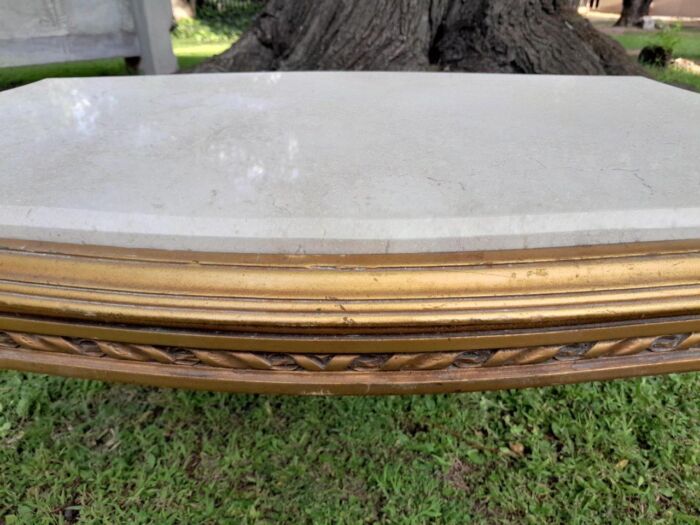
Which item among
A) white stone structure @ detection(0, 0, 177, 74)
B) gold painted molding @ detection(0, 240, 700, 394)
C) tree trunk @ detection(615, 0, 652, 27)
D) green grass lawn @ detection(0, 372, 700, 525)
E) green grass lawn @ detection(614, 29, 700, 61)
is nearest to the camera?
gold painted molding @ detection(0, 240, 700, 394)

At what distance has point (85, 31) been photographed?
12.0ft

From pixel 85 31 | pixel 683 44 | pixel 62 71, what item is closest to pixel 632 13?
pixel 683 44

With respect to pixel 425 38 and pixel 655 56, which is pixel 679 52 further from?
pixel 425 38

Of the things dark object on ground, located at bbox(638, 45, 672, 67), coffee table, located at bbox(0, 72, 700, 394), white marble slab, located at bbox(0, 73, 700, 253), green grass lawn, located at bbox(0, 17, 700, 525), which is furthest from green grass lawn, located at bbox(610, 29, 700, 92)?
coffee table, located at bbox(0, 72, 700, 394)

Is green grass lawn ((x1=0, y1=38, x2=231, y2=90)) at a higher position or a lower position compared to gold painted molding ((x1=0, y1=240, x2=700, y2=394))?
lower

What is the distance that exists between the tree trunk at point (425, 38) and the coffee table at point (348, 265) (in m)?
1.94

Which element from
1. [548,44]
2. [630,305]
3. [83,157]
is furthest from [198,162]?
[548,44]

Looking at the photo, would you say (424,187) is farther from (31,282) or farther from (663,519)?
(663,519)

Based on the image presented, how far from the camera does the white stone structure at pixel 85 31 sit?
3359 mm

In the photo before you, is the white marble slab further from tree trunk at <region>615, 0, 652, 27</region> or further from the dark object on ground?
tree trunk at <region>615, 0, 652, 27</region>

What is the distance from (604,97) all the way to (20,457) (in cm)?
172

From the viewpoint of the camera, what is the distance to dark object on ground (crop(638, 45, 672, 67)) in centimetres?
497

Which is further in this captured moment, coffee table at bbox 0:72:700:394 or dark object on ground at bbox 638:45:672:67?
dark object on ground at bbox 638:45:672:67

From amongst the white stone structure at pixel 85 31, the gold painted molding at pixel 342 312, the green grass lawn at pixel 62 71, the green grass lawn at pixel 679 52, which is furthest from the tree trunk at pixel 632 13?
the gold painted molding at pixel 342 312
